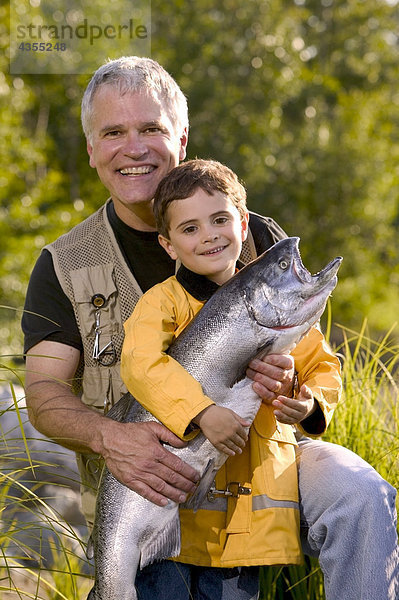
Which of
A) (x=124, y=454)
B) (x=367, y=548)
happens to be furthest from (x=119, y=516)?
(x=367, y=548)

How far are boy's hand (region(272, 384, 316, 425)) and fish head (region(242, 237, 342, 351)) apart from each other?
27cm

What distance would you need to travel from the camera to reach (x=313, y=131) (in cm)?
1892

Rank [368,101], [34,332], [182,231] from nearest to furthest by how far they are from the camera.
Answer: [182,231]
[34,332]
[368,101]

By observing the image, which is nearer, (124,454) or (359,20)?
(124,454)

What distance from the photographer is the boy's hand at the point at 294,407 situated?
9.74 ft

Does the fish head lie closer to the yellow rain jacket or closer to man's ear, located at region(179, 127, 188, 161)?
the yellow rain jacket

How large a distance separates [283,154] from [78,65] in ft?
15.9

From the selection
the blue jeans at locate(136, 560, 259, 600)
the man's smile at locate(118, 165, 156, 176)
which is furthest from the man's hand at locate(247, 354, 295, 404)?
the man's smile at locate(118, 165, 156, 176)

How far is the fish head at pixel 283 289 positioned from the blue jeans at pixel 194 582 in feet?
3.42

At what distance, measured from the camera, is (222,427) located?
9.42 feet

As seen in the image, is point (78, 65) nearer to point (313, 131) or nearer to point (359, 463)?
point (313, 131)

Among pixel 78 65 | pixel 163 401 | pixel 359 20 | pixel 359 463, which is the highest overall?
pixel 359 20

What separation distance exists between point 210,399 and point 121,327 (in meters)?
0.97

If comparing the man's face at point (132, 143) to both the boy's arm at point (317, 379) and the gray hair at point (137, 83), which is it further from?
the boy's arm at point (317, 379)
